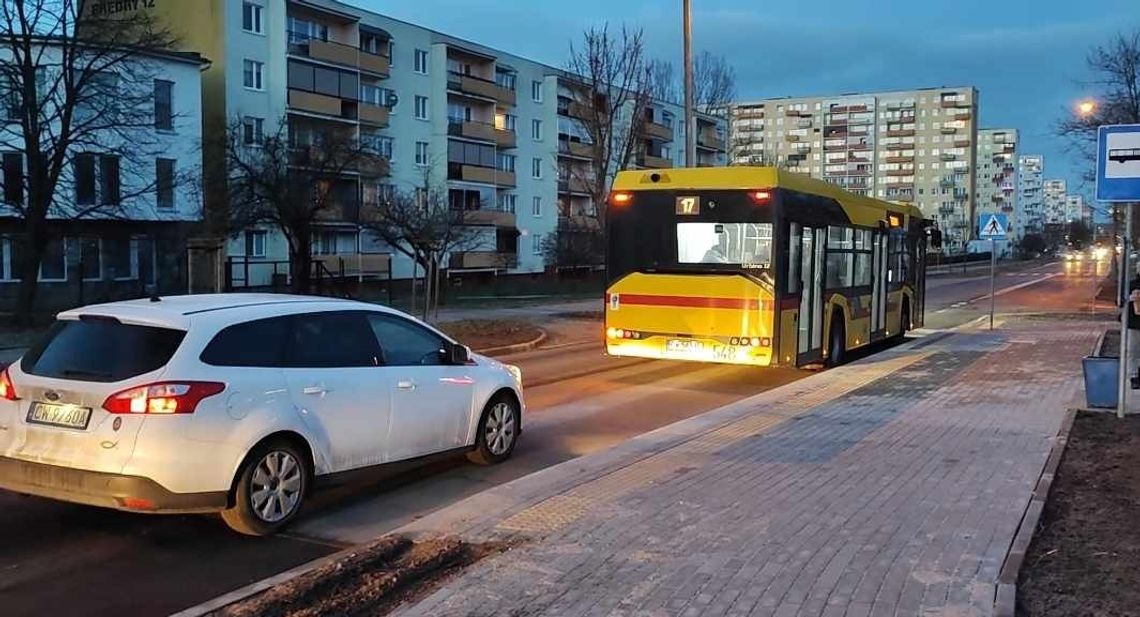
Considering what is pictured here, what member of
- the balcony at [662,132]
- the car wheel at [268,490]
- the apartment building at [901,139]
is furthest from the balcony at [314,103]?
the apartment building at [901,139]

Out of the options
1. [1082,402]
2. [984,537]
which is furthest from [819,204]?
[984,537]

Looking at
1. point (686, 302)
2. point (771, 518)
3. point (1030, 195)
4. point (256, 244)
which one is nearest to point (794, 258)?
point (686, 302)

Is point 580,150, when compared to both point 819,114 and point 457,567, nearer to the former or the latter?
point 457,567

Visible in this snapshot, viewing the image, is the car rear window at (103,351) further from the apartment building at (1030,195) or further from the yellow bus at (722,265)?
the apartment building at (1030,195)

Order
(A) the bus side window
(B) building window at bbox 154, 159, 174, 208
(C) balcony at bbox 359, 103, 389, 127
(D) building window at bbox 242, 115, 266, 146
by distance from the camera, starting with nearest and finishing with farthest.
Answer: (A) the bus side window < (D) building window at bbox 242, 115, 266, 146 < (B) building window at bbox 154, 159, 174, 208 < (C) balcony at bbox 359, 103, 389, 127

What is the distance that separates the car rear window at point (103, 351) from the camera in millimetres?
6187

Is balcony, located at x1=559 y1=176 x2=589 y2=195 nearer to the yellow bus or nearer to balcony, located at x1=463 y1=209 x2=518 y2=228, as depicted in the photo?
balcony, located at x1=463 y1=209 x2=518 y2=228

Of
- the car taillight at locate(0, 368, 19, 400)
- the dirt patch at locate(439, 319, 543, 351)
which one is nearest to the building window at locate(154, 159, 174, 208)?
the dirt patch at locate(439, 319, 543, 351)

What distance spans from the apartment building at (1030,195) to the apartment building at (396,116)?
109824 millimetres

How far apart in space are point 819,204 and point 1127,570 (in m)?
10.7

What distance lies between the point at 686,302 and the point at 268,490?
29.2ft

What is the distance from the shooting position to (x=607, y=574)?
17.0ft

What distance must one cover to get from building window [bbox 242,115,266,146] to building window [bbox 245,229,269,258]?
4.76m

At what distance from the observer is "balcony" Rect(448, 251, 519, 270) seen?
188 ft
